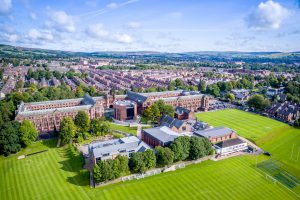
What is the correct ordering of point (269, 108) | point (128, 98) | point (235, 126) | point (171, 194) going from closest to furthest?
point (171, 194), point (235, 126), point (269, 108), point (128, 98)

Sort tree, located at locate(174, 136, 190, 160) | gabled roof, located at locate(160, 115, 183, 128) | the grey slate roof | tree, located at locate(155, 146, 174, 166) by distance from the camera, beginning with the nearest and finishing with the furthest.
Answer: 1. tree, located at locate(155, 146, 174, 166)
2. tree, located at locate(174, 136, 190, 160)
3. the grey slate roof
4. gabled roof, located at locate(160, 115, 183, 128)

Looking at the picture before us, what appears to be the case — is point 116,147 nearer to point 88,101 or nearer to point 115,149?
point 115,149

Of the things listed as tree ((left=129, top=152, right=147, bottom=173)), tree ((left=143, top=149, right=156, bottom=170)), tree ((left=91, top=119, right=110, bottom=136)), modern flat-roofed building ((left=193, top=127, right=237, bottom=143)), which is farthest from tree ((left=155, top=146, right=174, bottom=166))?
tree ((left=91, top=119, right=110, bottom=136))

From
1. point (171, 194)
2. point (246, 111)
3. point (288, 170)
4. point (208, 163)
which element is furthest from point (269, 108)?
point (171, 194)

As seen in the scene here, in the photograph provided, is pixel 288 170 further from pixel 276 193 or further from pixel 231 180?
pixel 231 180

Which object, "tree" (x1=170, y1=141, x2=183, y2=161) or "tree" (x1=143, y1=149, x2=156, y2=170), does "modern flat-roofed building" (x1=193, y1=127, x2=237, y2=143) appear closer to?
"tree" (x1=170, y1=141, x2=183, y2=161)

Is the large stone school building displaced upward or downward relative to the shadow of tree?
upward

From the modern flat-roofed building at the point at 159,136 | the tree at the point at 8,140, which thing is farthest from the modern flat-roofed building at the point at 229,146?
the tree at the point at 8,140
